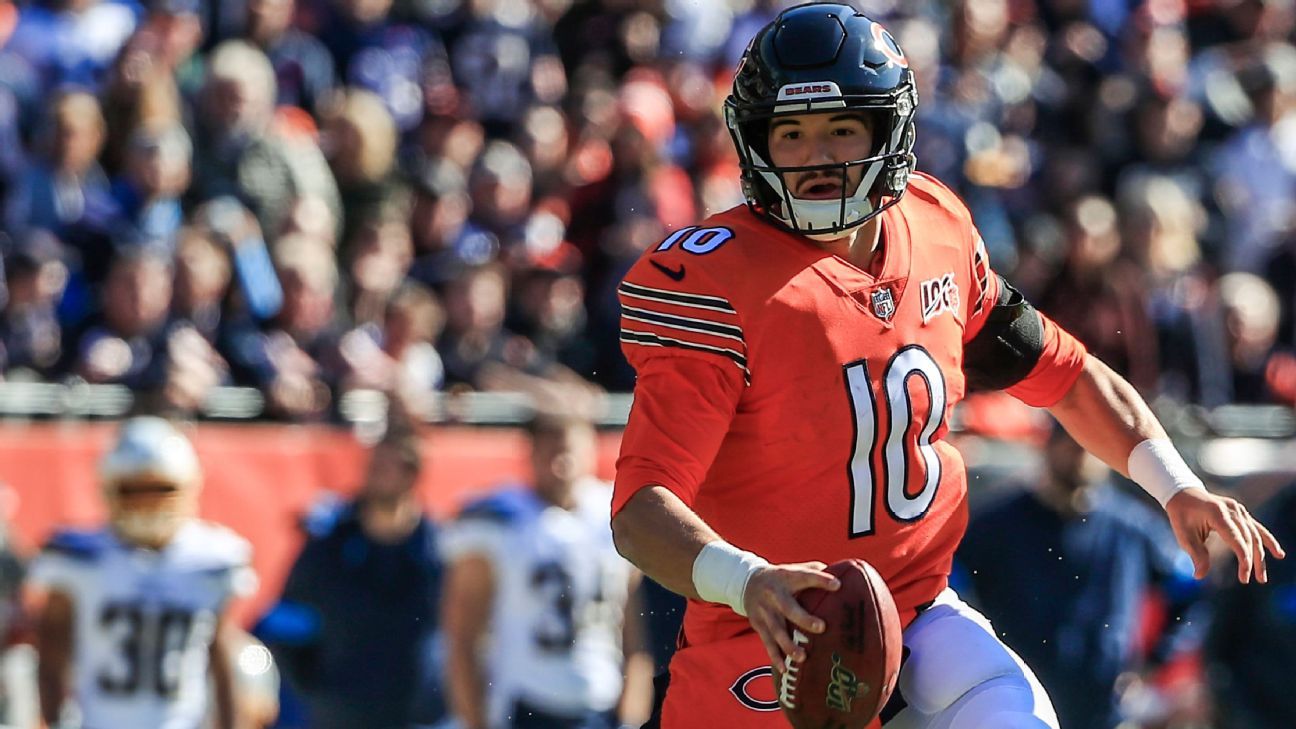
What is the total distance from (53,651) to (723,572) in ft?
15.2

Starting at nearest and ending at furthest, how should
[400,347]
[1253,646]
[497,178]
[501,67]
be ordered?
[1253,646]
[400,347]
[497,178]
[501,67]

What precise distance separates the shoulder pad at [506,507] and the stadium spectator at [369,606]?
0.19 metres

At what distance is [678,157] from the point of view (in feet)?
33.3

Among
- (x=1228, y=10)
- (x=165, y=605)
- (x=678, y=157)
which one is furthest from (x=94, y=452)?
(x=1228, y=10)

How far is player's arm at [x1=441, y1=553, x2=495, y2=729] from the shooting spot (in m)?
7.62

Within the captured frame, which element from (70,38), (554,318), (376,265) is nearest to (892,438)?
(554,318)

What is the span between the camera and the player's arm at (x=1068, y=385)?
4.21 meters

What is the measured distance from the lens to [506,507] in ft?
25.3

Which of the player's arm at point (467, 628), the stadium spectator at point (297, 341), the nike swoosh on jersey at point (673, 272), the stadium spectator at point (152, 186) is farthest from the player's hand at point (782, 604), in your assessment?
the stadium spectator at point (152, 186)

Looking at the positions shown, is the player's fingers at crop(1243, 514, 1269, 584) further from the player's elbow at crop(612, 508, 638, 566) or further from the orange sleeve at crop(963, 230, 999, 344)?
the player's elbow at crop(612, 508, 638, 566)

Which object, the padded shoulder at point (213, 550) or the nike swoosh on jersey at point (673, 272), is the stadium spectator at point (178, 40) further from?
the nike swoosh on jersey at point (673, 272)

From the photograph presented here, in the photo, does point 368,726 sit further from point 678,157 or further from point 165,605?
point 678,157

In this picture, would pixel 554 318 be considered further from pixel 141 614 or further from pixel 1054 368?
pixel 1054 368

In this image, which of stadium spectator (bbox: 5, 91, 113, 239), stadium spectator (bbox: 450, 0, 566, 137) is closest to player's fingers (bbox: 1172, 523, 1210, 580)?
stadium spectator (bbox: 5, 91, 113, 239)
